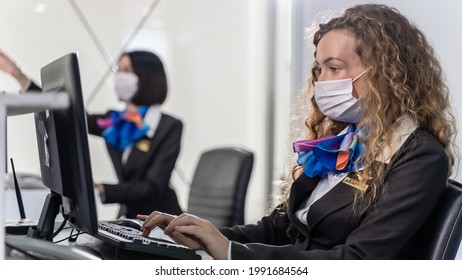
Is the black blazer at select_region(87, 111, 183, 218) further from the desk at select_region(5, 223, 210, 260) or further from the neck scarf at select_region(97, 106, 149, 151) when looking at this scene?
the desk at select_region(5, 223, 210, 260)

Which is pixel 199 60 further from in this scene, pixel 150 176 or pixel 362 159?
pixel 362 159

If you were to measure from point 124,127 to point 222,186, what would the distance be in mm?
957

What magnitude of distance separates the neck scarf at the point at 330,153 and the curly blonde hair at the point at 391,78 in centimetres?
3

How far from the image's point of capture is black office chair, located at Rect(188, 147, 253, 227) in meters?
2.88

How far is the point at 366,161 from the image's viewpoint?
156cm

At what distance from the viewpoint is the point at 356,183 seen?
5.16ft

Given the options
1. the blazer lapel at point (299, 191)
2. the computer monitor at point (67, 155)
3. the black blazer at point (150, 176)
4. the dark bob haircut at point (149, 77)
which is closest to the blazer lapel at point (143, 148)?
the black blazer at point (150, 176)

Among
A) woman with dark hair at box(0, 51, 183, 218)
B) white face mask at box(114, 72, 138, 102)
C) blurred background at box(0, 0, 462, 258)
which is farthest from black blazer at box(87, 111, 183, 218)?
blurred background at box(0, 0, 462, 258)

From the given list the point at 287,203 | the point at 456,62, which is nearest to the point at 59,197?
the point at 287,203

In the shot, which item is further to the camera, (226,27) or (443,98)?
(226,27)

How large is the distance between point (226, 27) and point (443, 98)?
320 centimetres

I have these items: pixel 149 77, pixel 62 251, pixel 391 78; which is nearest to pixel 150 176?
pixel 149 77

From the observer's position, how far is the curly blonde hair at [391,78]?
1580mm

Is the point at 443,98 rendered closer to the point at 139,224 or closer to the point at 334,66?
the point at 334,66
